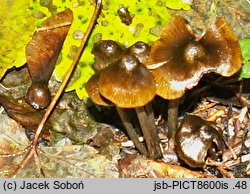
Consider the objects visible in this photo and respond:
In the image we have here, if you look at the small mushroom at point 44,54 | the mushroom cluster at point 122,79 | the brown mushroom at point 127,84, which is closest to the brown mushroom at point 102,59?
the mushroom cluster at point 122,79

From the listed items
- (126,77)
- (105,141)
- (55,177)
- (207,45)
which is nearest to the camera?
(126,77)

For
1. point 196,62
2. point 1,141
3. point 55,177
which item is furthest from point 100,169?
point 196,62

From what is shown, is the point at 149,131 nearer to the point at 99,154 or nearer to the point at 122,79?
the point at 99,154

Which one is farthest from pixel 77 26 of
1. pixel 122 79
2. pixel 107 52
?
pixel 122 79

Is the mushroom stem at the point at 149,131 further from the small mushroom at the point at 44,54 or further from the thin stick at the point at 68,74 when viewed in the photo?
the small mushroom at the point at 44,54

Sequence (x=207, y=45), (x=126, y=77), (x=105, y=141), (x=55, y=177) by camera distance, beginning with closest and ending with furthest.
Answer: (x=126, y=77)
(x=207, y=45)
(x=55, y=177)
(x=105, y=141)

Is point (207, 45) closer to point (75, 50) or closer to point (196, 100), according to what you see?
point (196, 100)
